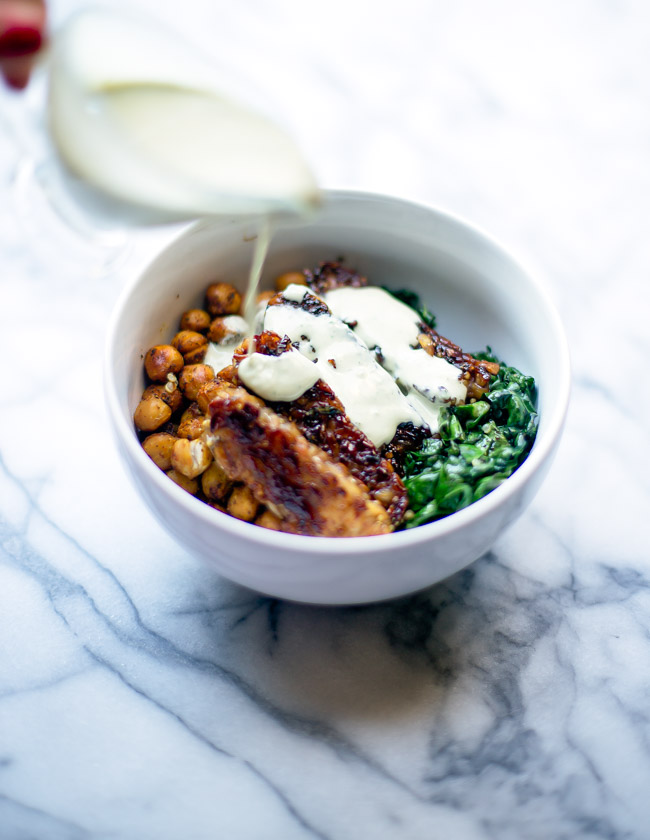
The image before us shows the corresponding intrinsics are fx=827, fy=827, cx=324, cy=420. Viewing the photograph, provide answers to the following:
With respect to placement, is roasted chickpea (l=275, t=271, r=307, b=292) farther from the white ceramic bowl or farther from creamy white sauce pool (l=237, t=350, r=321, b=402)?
creamy white sauce pool (l=237, t=350, r=321, b=402)

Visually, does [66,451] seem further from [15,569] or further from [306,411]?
[306,411]

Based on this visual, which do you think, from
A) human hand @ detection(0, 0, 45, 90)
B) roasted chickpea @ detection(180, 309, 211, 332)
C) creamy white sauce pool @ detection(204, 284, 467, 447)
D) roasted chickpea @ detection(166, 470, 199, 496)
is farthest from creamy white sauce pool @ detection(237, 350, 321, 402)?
human hand @ detection(0, 0, 45, 90)

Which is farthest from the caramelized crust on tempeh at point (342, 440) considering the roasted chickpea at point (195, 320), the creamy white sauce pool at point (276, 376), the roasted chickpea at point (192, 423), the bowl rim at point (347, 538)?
the roasted chickpea at point (195, 320)

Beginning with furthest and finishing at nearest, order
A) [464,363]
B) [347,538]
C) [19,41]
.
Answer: [464,363] → [19,41] → [347,538]

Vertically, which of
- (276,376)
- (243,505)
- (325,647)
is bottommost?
(325,647)

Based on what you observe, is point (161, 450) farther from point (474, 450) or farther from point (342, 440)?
point (474, 450)

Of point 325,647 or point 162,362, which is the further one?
point 162,362

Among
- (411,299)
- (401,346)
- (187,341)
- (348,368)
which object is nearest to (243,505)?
(348,368)

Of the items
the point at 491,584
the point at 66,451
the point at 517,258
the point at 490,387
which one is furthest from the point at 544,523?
the point at 66,451

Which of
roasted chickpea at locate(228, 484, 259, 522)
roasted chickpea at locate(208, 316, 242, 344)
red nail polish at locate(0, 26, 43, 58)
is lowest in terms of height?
roasted chickpea at locate(228, 484, 259, 522)
